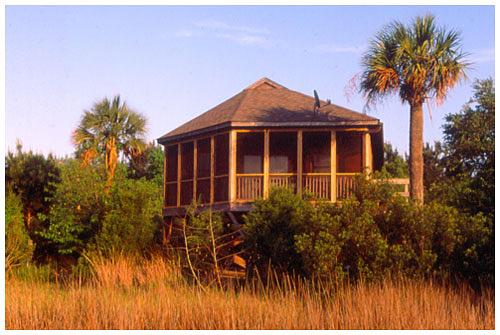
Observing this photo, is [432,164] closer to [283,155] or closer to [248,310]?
[283,155]

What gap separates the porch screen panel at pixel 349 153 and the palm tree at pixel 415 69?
10.4 ft

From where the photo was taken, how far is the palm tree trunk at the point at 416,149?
73.7ft

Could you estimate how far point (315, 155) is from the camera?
26.7 meters

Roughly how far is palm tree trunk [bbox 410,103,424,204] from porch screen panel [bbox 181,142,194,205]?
24.3 ft

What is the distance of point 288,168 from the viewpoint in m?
26.5

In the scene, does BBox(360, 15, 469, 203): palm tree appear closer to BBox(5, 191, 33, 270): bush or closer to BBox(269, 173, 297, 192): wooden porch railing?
BBox(269, 173, 297, 192): wooden porch railing

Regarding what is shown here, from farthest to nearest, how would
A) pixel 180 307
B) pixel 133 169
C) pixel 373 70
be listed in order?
pixel 133 169
pixel 373 70
pixel 180 307

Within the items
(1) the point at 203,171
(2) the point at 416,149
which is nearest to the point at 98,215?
(1) the point at 203,171

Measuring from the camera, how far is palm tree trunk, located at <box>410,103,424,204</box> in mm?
22453

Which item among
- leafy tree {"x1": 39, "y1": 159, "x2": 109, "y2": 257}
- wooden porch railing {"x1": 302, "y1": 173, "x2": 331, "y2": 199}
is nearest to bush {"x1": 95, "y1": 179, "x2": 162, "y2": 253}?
leafy tree {"x1": 39, "y1": 159, "x2": 109, "y2": 257}

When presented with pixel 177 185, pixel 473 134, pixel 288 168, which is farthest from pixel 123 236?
pixel 473 134

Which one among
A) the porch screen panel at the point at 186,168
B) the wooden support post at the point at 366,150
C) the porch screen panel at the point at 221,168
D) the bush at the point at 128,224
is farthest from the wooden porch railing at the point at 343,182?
the bush at the point at 128,224

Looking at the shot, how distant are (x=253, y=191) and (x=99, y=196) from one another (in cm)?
693
